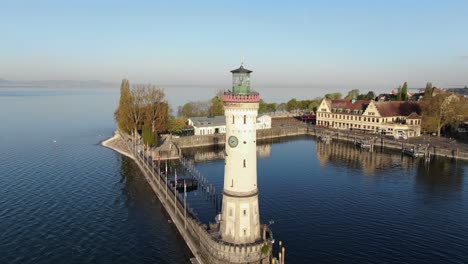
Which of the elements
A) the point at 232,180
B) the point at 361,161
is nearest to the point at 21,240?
the point at 232,180

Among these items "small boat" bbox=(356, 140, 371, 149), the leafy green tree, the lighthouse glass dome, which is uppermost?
the lighthouse glass dome

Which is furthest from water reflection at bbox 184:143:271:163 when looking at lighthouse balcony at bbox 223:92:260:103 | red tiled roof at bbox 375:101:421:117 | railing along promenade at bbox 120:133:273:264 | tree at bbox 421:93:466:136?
lighthouse balcony at bbox 223:92:260:103

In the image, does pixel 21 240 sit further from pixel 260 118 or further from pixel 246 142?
pixel 260 118

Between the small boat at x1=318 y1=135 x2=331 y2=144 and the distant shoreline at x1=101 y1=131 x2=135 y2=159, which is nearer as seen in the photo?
the distant shoreline at x1=101 y1=131 x2=135 y2=159

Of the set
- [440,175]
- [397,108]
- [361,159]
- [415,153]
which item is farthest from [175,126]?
[397,108]

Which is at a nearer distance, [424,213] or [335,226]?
[335,226]

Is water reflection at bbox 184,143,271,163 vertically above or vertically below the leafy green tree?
below

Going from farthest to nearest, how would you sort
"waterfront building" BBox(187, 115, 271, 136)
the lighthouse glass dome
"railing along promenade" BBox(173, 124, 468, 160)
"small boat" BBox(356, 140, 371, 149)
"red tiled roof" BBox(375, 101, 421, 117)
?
"red tiled roof" BBox(375, 101, 421, 117) < "waterfront building" BBox(187, 115, 271, 136) < "small boat" BBox(356, 140, 371, 149) < "railing along promenade" BBox(173, 124, 468, 160) < the lighthouse glass dome

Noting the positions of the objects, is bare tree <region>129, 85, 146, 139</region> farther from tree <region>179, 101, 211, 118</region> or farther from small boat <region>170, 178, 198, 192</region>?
tree <region>179, 101, 211, 118</region>
